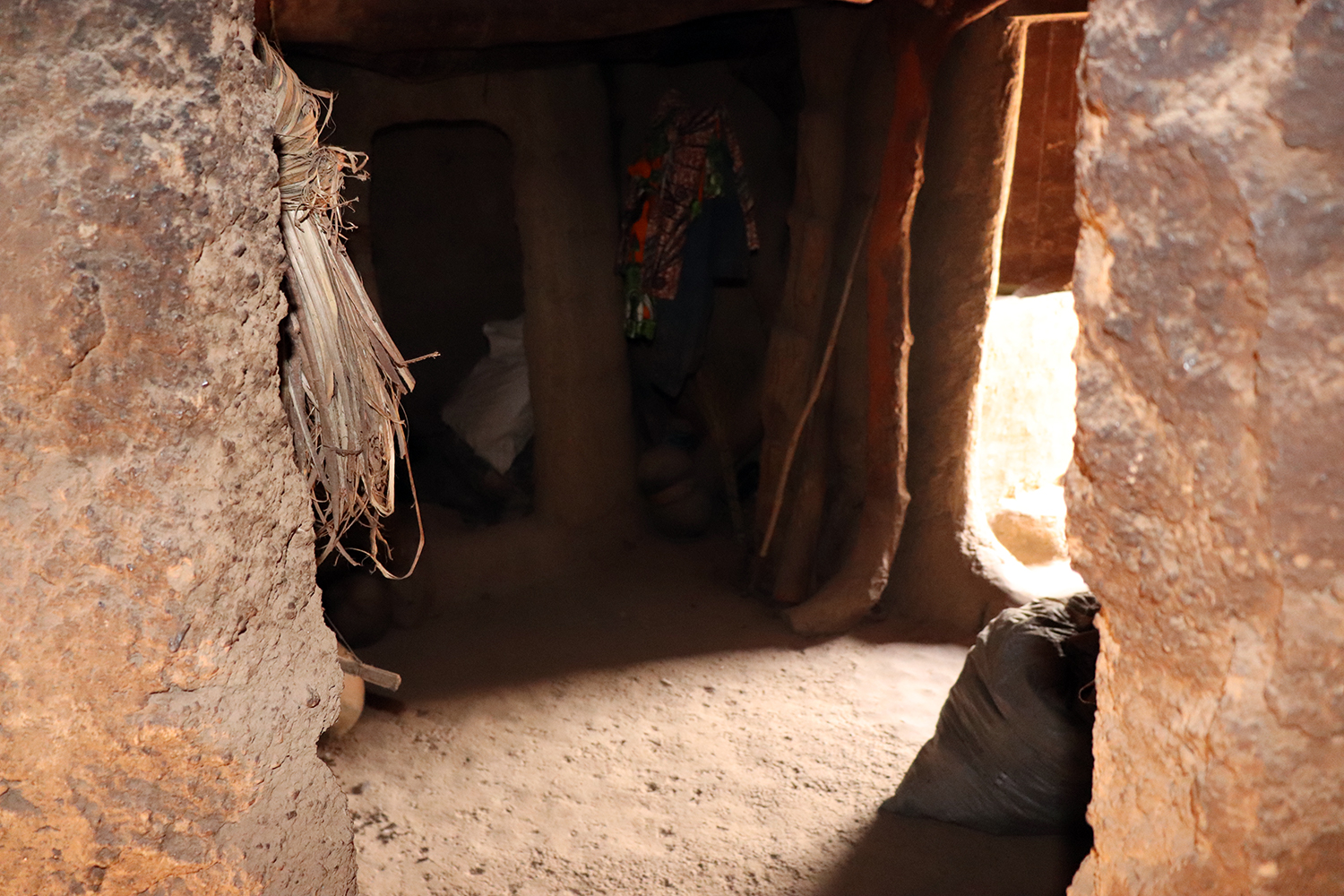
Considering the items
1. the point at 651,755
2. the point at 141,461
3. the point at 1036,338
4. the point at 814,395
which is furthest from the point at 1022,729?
the point at 1036,338

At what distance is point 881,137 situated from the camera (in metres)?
4.07

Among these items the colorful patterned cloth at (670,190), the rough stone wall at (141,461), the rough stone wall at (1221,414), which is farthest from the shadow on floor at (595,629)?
the rough stone wall at (1221,414)

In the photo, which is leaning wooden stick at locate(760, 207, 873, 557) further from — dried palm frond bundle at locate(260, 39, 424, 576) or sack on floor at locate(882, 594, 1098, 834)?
dried palm frond bundle at locate(260, 39, 424, 576)

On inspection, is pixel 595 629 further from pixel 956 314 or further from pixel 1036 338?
pixel 1036 338

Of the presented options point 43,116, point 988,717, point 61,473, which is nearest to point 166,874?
point 61,473

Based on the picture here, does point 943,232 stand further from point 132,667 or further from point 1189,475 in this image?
point 132,667

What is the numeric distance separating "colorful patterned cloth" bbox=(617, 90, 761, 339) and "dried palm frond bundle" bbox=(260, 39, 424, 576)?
2.89m

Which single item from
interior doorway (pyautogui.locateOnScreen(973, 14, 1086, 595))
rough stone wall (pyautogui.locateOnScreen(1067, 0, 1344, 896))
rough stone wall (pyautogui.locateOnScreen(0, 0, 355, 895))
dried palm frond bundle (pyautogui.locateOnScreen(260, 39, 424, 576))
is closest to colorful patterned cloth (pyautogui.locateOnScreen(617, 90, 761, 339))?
interior doorway (pyautogui.locateOnScreen(973, 14, 1086, 595))

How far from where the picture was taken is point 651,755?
335cm

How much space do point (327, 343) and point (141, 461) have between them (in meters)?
0.38

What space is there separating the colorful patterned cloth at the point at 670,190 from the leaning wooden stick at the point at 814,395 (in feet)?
1.61

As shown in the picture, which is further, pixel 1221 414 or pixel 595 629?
pixel 595 629

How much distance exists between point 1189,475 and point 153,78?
47.4 inches

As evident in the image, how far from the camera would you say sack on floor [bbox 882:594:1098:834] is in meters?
2.56
